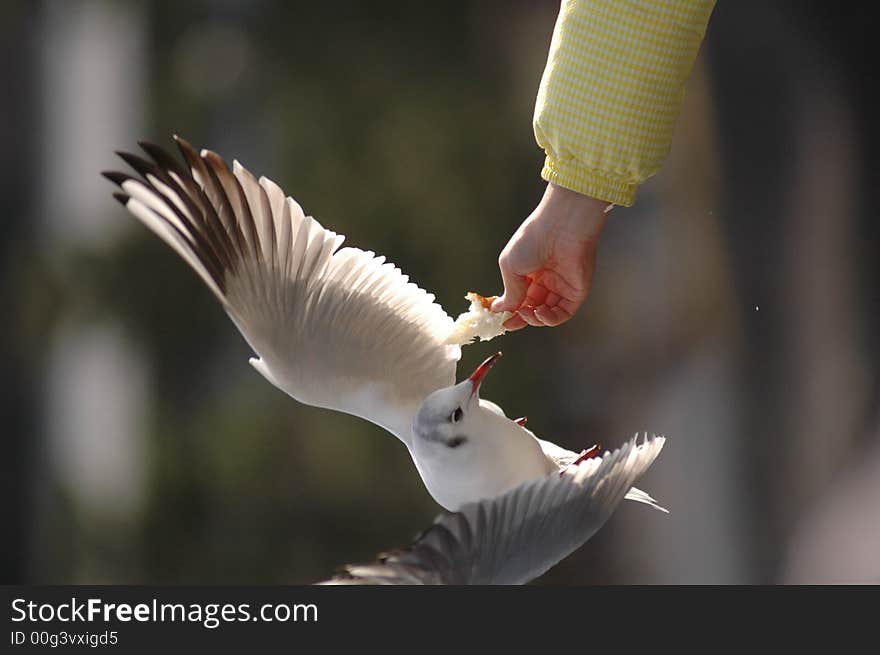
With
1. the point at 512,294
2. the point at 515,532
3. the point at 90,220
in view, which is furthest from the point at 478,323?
the point at 90,220

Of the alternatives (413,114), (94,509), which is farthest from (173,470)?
(413,114)

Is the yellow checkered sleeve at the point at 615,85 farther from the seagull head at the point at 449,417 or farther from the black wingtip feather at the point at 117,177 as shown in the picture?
the black wingtip feather at the point at 117,177

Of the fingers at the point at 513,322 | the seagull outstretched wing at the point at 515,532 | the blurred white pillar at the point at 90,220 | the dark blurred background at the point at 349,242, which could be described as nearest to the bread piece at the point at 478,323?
the fingers at the point at 513,322

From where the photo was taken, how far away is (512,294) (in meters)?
0.70

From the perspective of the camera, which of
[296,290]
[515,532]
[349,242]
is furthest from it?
[349,242]

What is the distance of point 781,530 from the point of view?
160 cm

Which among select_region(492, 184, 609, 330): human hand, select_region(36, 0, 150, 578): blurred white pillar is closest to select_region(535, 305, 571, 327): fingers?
select_region(492, 184, 609, 330): human hand

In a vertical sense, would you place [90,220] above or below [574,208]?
above

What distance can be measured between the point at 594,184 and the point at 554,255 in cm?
6

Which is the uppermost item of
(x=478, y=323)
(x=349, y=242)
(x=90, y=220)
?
(x=90, y=220)

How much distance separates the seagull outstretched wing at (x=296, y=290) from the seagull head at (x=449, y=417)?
0.04 metres

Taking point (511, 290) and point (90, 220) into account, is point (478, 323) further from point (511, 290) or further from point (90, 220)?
point (90, 220)

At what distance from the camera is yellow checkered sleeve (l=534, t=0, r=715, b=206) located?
626 mm

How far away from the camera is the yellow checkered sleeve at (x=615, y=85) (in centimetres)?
63
